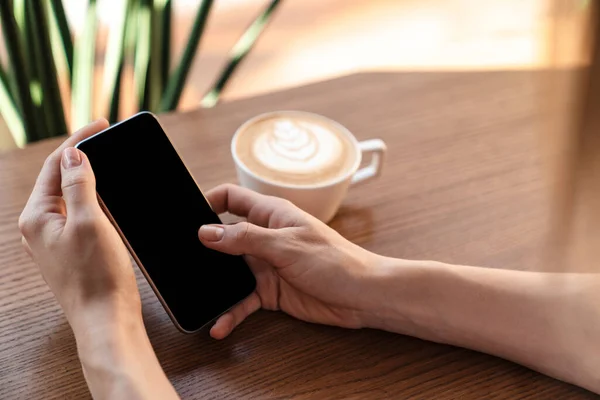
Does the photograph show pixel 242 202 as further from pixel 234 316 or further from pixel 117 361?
pixel 117 361

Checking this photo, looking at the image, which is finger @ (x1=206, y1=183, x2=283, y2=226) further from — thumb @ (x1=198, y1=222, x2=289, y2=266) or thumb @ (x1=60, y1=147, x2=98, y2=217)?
thumb @ (x1=60, y1=147, x2=98, y2=217)

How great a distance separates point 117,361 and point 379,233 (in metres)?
0.34

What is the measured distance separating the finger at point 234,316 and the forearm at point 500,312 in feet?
0.38

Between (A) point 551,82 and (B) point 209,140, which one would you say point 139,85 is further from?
(A) point 551,82

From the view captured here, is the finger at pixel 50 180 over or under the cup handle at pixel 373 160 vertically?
over

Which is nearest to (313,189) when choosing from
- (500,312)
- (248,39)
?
(500,312)

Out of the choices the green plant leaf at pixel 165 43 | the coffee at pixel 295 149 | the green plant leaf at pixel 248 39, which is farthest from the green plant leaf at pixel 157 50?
the coffee at pixel 295 149

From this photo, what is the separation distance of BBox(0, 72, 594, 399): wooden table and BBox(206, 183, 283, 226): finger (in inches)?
3.4

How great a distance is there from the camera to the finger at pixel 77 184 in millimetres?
521

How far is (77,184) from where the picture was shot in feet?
1.73

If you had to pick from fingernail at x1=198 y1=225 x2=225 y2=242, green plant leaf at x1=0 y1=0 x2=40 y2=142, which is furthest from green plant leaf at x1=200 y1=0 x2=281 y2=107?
fingernail at x1=198 y1=225 x2=225 y2=242

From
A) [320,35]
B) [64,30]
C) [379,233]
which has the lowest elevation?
[320,35]

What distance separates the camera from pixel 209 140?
0.82 m

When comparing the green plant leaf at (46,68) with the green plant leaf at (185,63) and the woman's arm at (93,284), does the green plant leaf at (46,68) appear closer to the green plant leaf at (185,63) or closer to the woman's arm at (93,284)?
the green plant leaf at (185,63)
